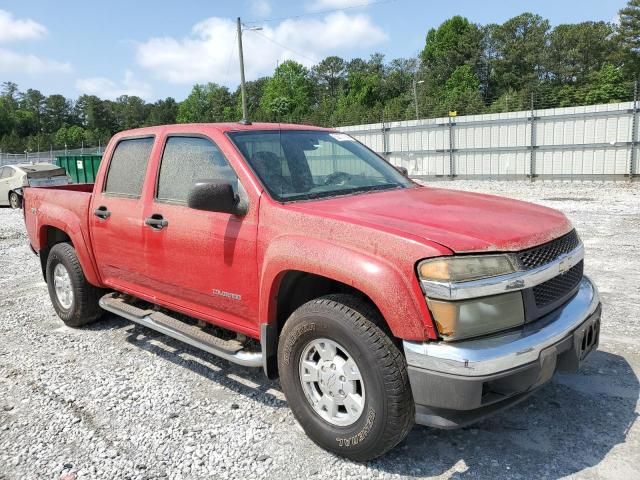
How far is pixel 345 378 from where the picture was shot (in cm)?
282

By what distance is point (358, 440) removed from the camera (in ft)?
9.09

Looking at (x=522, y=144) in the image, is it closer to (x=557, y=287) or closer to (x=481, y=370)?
(x=557, y=287)

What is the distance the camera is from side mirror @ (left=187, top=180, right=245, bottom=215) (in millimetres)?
3127

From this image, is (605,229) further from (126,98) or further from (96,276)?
(126,98)

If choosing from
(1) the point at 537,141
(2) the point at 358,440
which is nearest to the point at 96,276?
(2) the point at 358,440

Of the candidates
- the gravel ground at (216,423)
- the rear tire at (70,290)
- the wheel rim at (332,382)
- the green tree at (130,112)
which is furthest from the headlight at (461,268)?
the green tree at (130,112)

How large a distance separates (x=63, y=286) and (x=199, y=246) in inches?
102

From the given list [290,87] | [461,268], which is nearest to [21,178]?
[461,268]

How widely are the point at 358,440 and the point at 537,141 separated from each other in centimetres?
1838

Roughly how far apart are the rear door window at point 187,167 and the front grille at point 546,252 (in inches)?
73.1

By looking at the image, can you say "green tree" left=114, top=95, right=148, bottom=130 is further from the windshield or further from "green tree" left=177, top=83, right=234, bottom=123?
the windshield

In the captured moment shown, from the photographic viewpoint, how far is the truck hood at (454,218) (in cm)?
260

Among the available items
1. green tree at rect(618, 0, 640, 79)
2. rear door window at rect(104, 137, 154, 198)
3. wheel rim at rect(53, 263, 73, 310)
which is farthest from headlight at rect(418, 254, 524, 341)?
green tree at rect(618, 0, 640, 79)

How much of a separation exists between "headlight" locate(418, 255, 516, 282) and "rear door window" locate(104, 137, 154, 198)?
269 centimetres
